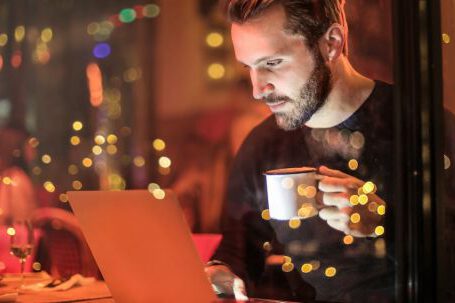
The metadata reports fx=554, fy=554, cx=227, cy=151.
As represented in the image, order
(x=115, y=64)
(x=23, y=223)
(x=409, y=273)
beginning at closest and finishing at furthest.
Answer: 1. (x=409, y=273)
2. (x=23, y=223)
3. (x=115, y=64)

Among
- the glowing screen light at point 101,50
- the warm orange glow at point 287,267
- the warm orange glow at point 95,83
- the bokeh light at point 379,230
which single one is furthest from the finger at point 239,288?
the glowing screen light at point 101,50

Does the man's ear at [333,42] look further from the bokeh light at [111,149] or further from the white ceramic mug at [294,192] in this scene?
the bokeh light at [111,149]

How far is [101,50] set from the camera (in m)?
2.27

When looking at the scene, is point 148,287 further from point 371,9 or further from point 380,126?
point 371,9

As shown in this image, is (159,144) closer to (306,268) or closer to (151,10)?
(151,10)

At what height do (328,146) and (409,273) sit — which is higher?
(328,146)

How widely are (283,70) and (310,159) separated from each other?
297 mm

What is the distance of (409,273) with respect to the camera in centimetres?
149

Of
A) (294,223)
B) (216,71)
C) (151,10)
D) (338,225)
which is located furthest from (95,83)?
(338,225)

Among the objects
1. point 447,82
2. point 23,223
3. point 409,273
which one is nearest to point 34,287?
point 23,223

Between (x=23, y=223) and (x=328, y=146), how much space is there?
117 cm

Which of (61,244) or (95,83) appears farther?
(61,244)

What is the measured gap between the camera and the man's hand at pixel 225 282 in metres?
1.79

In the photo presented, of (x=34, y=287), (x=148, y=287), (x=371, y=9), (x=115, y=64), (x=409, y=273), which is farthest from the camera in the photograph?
(x=115, y=64)
